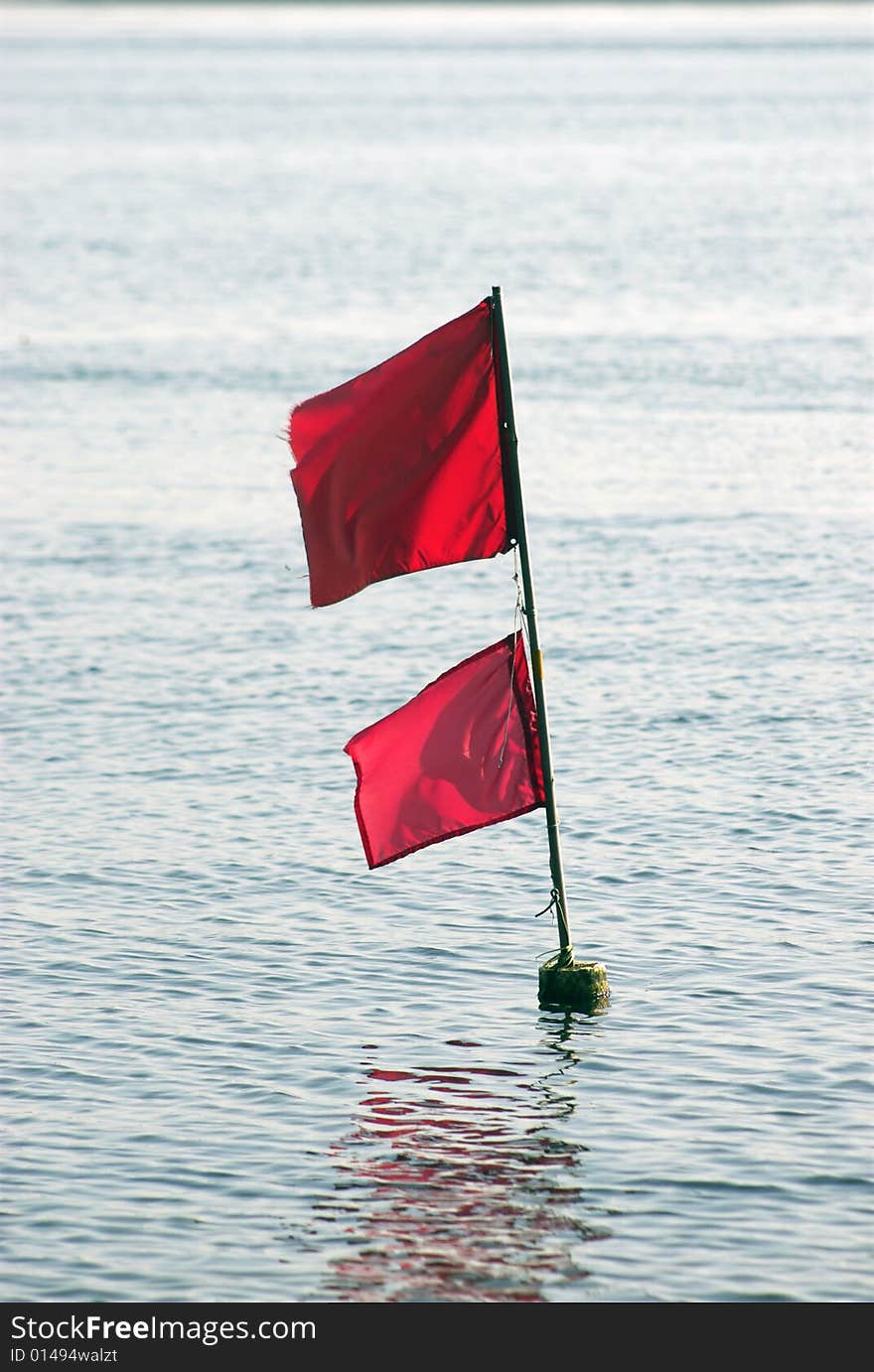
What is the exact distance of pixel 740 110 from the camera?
178 m

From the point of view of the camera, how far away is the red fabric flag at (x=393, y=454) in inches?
Result: 727

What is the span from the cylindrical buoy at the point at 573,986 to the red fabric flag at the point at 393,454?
3.86 m

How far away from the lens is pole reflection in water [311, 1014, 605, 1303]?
50.8ft

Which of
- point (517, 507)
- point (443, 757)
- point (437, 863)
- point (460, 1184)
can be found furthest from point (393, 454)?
point (437, 863)

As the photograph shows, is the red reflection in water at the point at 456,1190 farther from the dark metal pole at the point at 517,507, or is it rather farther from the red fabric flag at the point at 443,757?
the dark metal pole at the point at 517,507

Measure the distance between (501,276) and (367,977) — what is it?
6099 cm

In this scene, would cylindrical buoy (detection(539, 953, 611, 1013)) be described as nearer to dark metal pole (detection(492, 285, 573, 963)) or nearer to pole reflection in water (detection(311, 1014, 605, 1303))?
pole reflection in water (detection(311, 1014, 605, 1303))

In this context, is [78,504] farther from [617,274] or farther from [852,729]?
[617,274]

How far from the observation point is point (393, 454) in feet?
61.0

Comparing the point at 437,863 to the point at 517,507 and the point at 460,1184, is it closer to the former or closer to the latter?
the point at 517,507

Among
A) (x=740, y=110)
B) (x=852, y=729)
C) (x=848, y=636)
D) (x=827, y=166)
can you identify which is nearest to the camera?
(x=852, y=729)

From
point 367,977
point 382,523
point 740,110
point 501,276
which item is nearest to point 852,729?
point 367,977

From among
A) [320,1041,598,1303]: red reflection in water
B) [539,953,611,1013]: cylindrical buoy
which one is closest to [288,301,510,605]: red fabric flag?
[539,953,611,1013]: cylindrical buoy

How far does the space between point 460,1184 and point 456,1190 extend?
101 millimetres
